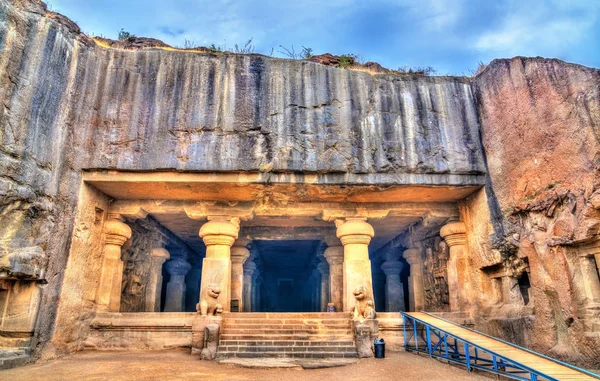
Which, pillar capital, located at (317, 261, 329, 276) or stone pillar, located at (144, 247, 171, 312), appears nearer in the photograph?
stone pillar, located at (144, 247, 171, 312)

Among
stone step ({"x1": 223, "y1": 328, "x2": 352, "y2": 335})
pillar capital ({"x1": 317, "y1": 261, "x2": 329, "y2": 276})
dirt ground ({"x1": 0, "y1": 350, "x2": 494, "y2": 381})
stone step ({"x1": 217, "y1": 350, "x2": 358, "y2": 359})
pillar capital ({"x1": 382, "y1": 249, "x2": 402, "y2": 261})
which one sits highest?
pillar capital ({"x1": 382, "y1": 249, "x2": 402, "y2": 261})

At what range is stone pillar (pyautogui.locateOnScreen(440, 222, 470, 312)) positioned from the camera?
9023 millimetres

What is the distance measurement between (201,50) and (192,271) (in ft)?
29.4

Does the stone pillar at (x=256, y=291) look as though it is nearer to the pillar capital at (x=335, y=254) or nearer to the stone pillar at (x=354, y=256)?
the pillar capital at (x=335, y=254)

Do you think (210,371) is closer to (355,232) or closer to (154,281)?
(355,232)

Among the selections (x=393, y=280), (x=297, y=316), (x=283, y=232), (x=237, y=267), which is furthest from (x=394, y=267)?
(x=297, y=316)

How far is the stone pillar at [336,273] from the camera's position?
459 inches

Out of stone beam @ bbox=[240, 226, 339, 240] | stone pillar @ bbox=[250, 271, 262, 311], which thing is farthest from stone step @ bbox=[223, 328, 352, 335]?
stone pillar @ bbox=[250, 271, 262, 311]

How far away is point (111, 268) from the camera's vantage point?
29.3 ft

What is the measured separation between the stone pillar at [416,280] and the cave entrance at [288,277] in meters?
2.83

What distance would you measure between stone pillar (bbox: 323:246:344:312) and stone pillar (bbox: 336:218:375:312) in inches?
99.1

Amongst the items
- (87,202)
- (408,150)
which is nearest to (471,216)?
(408,150)

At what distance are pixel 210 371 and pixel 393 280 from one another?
327 inches

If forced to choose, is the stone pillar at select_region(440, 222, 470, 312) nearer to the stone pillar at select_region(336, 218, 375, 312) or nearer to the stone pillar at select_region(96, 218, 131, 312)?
the stone pillar at select_region(336, 218, 375, 312)
